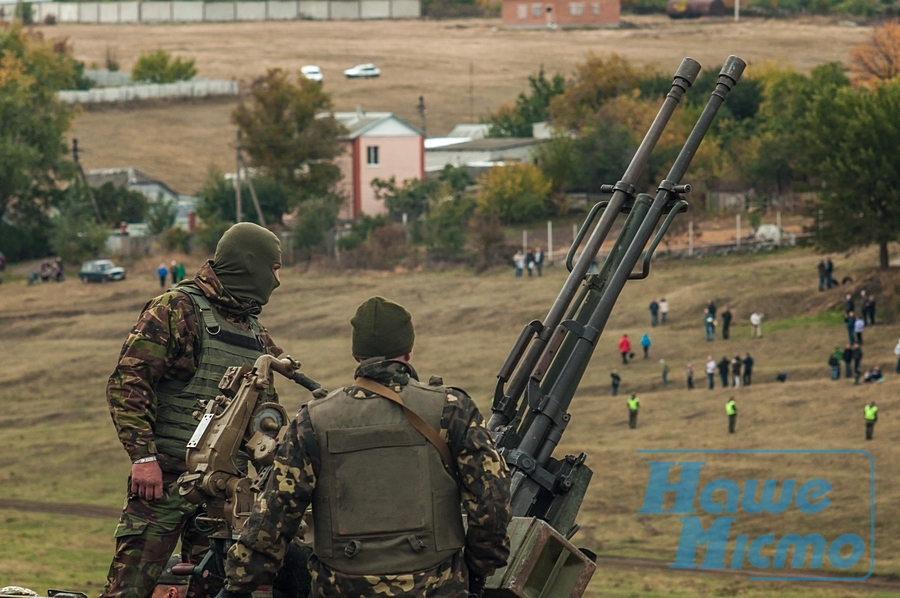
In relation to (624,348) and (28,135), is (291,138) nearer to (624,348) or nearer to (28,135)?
(28,135)

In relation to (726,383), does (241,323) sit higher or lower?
higher

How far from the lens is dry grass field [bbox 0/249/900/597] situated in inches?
885

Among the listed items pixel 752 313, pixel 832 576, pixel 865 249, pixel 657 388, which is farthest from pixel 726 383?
pixel 865 249

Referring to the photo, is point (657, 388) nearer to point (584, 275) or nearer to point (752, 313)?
point (752, 313)

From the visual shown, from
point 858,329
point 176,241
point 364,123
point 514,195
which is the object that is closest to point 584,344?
point 858,329

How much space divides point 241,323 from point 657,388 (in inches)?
1190

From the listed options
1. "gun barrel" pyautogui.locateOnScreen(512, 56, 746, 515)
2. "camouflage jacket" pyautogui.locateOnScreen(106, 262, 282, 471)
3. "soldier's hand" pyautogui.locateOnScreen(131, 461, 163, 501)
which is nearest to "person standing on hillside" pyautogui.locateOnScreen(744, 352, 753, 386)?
"gun barrel" pyautogui.locateOnScreen(512, 56, 746, 515)

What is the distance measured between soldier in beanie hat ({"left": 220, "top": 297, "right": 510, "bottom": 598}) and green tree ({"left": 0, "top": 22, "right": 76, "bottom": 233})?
63239mm

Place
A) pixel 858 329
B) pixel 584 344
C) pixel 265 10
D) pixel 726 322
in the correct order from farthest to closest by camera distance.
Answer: pixel 265 10 → pixel 726 322 → pixel 858 329 → pixel 584 344

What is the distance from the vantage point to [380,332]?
17.6 ft

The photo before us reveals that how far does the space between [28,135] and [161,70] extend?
3815 centimetres

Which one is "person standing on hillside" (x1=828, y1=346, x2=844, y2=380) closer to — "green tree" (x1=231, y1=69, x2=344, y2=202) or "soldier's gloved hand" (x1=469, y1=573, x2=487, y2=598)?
"soldier's gloved hand" (x1=469, y1=573, x2=487, y2=598)

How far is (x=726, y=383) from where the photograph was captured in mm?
35406

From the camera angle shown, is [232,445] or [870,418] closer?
[232,445]
